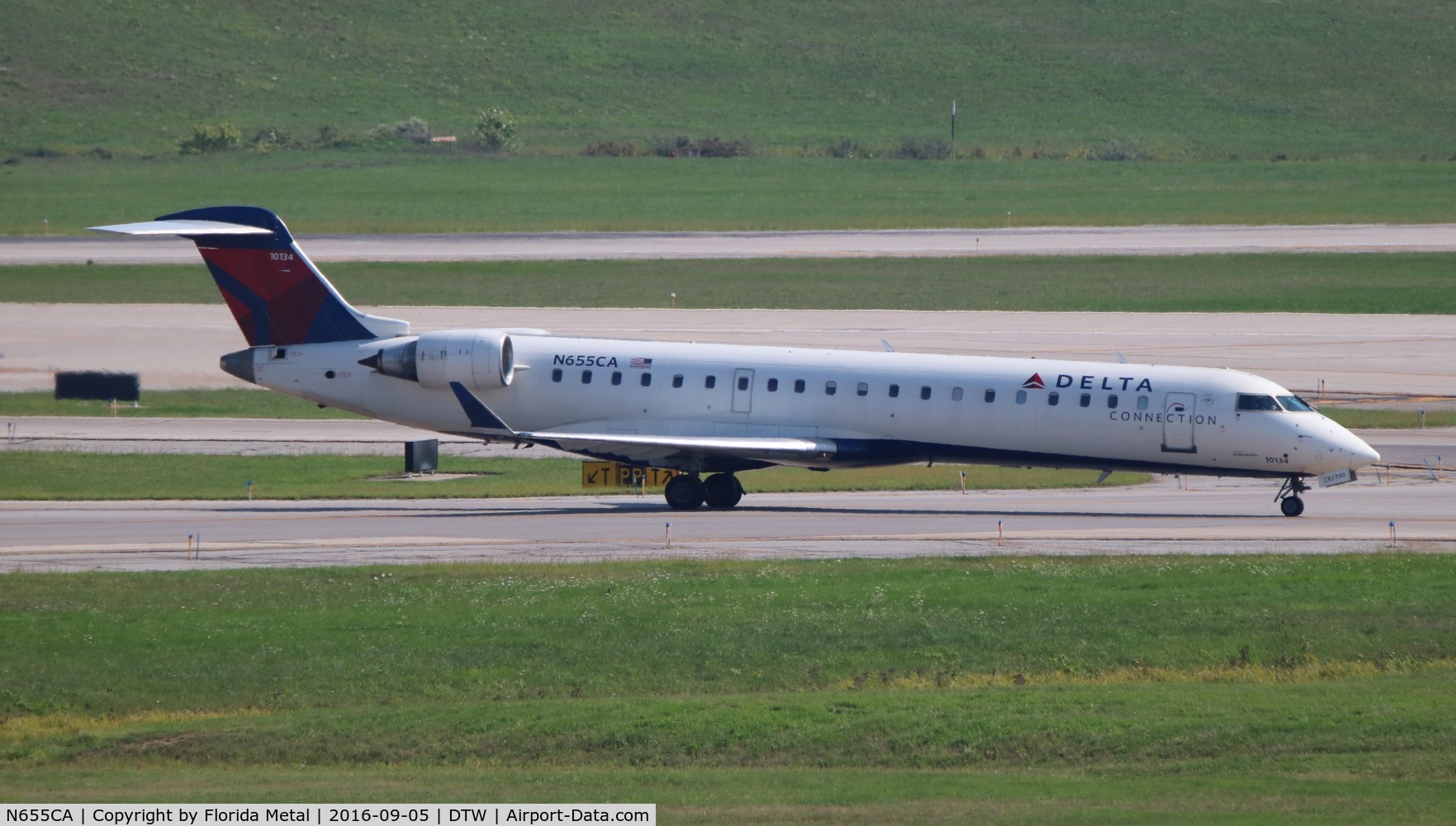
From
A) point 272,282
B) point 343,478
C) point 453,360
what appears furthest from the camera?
point 343,478

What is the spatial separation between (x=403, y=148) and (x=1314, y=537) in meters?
96.9

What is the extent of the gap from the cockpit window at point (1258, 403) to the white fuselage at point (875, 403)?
3.9 inches

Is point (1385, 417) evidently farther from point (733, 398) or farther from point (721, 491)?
point (721, 491)

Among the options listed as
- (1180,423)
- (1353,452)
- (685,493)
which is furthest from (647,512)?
(1353,452)

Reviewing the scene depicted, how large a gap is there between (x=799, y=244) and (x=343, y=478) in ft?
139

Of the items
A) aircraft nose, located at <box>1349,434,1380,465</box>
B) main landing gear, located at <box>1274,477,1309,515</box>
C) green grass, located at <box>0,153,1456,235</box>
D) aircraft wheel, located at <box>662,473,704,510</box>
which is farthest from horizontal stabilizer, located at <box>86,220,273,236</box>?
green grass, located at <box>0,153,1456,235</box>

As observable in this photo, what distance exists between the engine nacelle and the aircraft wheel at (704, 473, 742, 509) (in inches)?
183

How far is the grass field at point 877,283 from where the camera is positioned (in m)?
63.8

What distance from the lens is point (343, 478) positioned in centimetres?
3966

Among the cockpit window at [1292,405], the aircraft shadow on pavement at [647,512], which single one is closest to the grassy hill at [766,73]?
the cockpit window at [1292,405]

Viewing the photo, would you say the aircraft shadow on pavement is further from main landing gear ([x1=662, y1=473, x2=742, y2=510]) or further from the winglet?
the winglet

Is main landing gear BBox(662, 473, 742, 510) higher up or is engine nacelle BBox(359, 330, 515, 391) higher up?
engine nacelle BBox(359, 330, 515, 391)

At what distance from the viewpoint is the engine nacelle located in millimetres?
35062
